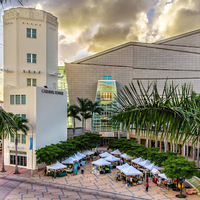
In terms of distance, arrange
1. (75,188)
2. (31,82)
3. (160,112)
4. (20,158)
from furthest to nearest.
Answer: (31,82), (20,158), (75,188), (160,112)

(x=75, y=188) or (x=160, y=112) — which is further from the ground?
(x=160, y=112)

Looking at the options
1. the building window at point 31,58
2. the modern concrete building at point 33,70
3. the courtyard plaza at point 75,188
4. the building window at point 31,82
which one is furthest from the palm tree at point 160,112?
the building window at point 31,58

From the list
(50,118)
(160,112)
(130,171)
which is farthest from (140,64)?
(160,112)

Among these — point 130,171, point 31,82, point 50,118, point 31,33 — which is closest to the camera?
point 130,171

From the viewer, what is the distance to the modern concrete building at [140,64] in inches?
2451

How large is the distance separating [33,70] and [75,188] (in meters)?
22.2

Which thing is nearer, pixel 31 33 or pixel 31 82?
pixel 31 33

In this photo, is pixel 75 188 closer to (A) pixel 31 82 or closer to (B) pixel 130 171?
(B) pixel 130 171

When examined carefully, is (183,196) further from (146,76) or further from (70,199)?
(146,76)

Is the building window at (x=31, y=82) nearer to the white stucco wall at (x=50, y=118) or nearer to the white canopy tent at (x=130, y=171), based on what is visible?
the white stucco wall at (x=50, y=118)

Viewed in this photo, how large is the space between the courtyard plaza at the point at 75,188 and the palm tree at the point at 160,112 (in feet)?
64.8

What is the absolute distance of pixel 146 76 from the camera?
63344 millimetres

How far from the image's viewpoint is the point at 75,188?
78.8 ft

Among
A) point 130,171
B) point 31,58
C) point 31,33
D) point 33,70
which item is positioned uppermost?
point 31,33
